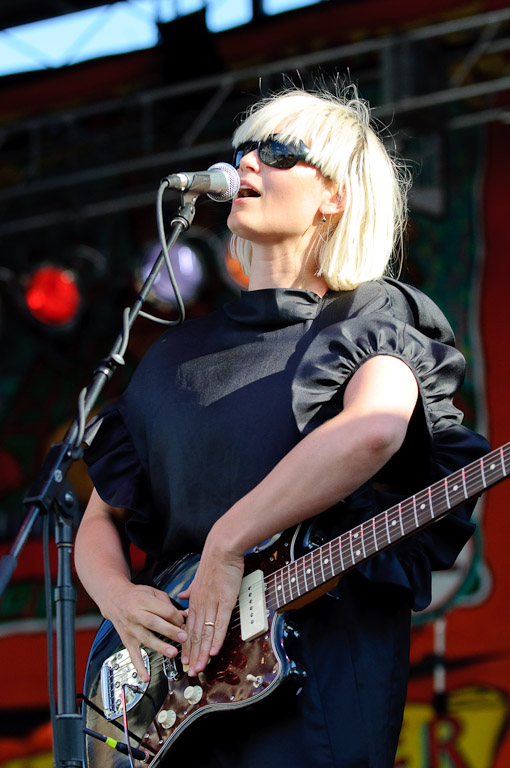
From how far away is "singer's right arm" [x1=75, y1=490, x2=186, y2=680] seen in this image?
7.14 feet

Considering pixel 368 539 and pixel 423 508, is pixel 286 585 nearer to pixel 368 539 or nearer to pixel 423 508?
pixel 368 539

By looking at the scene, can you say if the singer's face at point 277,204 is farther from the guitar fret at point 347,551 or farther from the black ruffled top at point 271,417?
the guitar fret at point 347,551

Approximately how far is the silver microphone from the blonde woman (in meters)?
0.05

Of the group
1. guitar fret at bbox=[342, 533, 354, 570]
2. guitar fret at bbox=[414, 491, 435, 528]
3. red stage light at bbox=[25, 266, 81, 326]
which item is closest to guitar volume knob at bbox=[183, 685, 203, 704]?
guitar fret at bbox=[342, 533, 354, 570]

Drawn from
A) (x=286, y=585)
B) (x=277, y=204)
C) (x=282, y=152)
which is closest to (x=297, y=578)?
(x=286, y=585)

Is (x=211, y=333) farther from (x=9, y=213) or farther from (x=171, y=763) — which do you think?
(x=9, y=213)

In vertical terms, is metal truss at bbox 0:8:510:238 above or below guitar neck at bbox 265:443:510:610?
above

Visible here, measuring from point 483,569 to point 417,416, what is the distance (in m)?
2.94

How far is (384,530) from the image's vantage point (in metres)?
2.02

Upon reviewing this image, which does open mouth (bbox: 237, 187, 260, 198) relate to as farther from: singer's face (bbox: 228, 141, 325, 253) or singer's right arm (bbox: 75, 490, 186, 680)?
singer's right arm (bbox: 75, 490, 186, 680)

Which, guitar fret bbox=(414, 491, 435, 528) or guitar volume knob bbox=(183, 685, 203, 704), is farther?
guitar volume knob bbox=(183, 685, 203, 704)

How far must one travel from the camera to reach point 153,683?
Answer: 2.20m

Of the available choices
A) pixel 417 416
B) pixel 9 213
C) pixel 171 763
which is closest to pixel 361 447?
pixel 417 416

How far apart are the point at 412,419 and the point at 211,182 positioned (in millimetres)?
696
